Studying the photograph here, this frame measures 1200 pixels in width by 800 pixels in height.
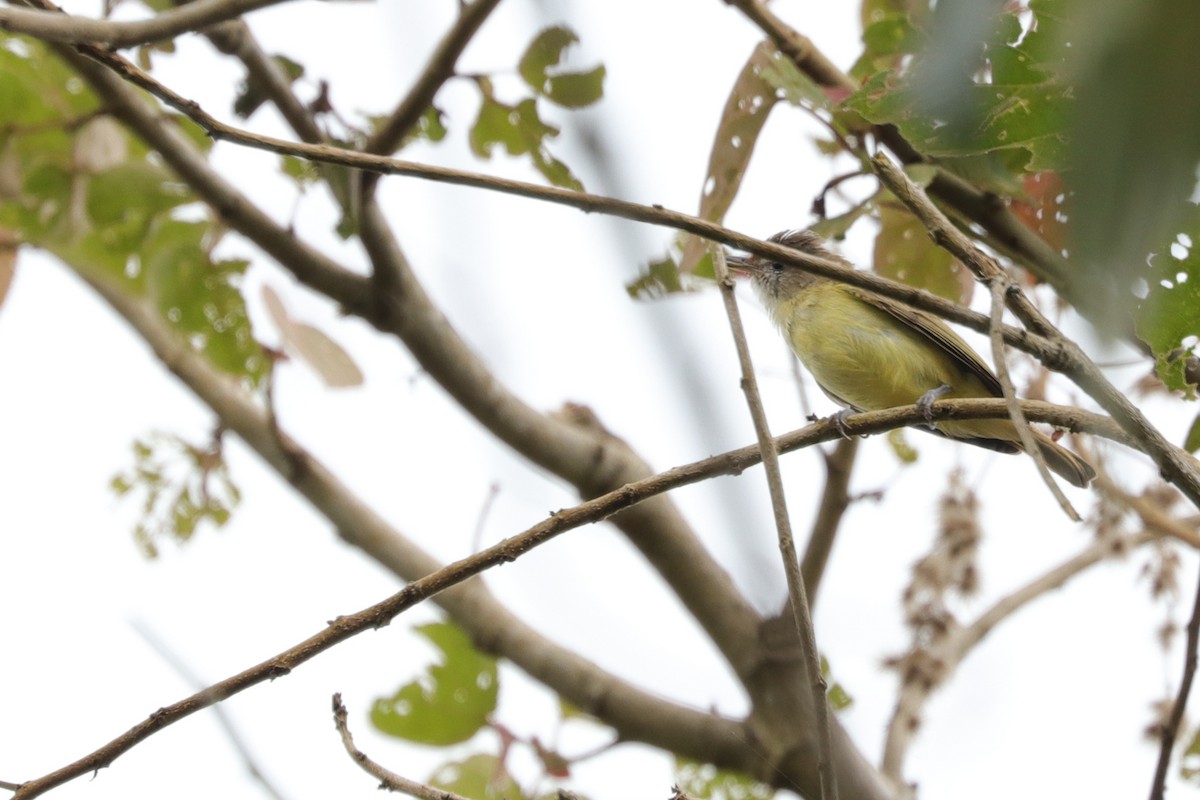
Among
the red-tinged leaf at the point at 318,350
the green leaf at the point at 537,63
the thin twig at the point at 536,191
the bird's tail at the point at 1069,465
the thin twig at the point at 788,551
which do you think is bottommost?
the thin twig at the point at 788,551

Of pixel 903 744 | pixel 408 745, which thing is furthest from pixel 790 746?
pixel 408 745

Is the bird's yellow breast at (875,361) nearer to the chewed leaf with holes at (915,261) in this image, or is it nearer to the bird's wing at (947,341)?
the bird's wing at (947,341)

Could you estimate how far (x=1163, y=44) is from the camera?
35cm

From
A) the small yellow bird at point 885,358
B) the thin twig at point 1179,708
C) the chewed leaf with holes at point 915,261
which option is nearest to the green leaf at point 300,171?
the small yellow bird at point 885,358

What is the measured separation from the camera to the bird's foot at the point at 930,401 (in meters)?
1.77

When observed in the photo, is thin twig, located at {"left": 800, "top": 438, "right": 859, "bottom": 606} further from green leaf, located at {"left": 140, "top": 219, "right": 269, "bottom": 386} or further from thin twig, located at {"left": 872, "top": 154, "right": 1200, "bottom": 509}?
green leaf, located at {"left": 140, "top": 219, "right": 269, "bottom": 386}

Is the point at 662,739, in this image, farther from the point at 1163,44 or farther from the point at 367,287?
the point at 1163,44

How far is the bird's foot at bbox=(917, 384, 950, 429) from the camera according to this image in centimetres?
177

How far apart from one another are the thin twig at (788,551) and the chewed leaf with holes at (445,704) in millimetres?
1940

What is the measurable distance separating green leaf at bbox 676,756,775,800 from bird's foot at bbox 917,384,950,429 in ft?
3.59

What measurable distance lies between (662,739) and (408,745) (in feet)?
2.35

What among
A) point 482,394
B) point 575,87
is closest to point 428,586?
point 575,87

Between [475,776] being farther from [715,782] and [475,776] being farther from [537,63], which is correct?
[537,63]

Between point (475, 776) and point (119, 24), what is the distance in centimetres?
220
